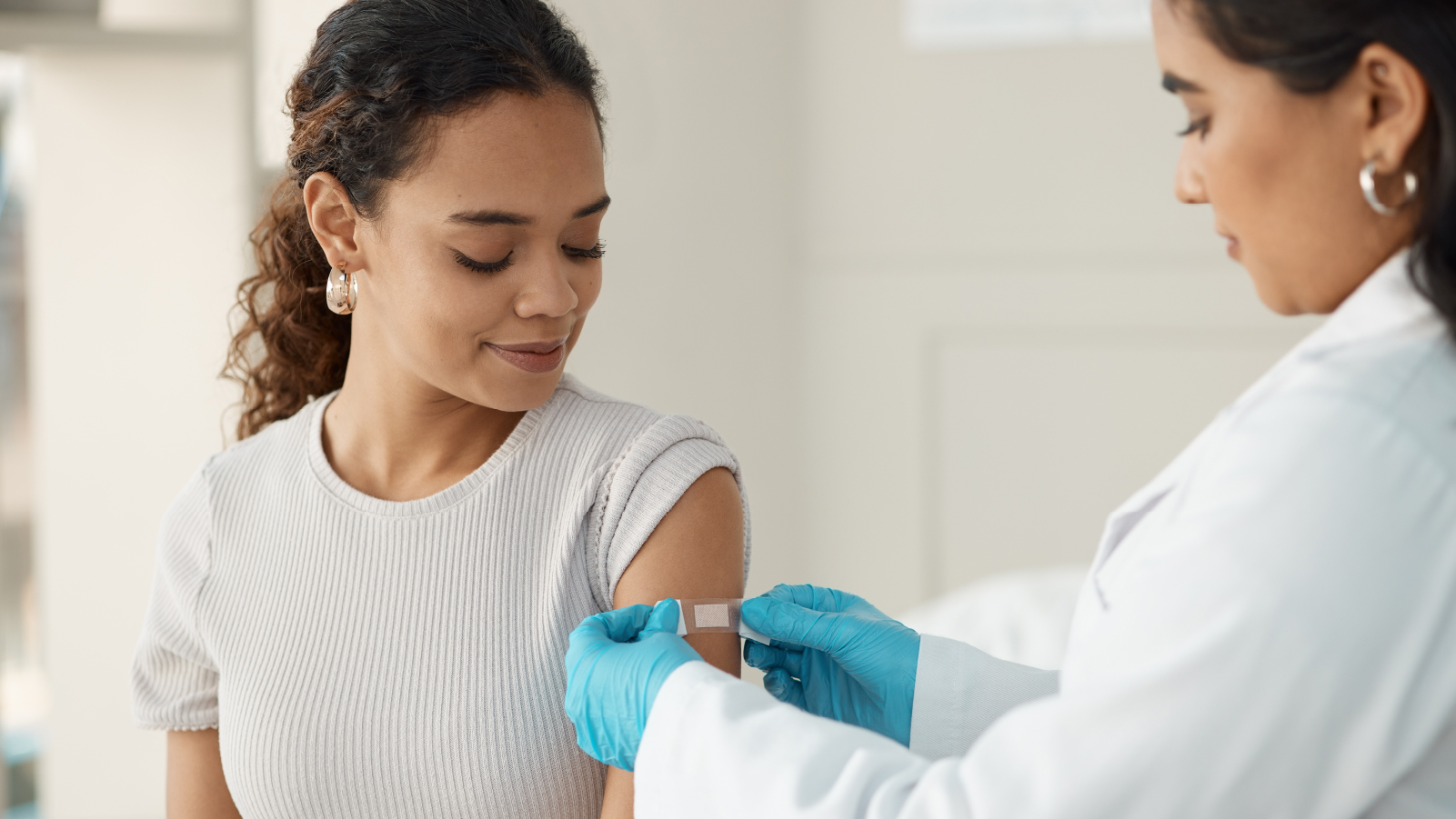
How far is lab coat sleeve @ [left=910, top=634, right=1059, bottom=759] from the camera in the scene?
1.14m

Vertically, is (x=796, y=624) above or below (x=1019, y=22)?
below

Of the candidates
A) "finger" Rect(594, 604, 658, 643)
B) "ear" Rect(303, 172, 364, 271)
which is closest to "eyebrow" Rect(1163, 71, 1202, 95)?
"finger" Rect(594, 604, 658, 643)

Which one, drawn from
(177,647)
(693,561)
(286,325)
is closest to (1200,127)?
(693,561)

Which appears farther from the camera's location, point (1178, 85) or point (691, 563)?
point (691, 563)

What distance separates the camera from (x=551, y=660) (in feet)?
3.65

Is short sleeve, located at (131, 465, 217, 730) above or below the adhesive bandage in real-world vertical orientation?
below

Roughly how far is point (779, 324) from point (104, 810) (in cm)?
194

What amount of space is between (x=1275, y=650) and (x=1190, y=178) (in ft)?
1.15

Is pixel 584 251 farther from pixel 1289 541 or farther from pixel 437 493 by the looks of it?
pixel 1289 541

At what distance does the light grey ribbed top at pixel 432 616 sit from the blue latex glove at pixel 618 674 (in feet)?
0.25

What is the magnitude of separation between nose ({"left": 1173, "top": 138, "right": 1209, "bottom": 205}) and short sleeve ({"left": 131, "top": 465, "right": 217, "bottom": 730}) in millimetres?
986

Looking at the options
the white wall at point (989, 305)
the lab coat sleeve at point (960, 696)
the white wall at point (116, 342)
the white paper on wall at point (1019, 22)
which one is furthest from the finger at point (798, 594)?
the white paper on wall at point (1019, 22)

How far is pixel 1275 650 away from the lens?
2.21ft

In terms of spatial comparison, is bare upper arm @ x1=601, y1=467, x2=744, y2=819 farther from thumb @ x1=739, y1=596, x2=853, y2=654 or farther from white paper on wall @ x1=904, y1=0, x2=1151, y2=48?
white paper on wall @ x1=904, y1=0, x2=1151, y2=48
